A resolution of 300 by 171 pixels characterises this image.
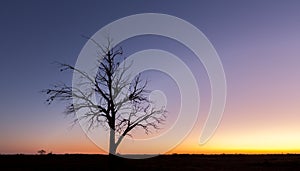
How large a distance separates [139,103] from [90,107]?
4.91m

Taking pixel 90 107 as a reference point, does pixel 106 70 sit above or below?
above

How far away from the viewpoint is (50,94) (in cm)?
3912

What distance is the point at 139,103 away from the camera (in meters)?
40.8
